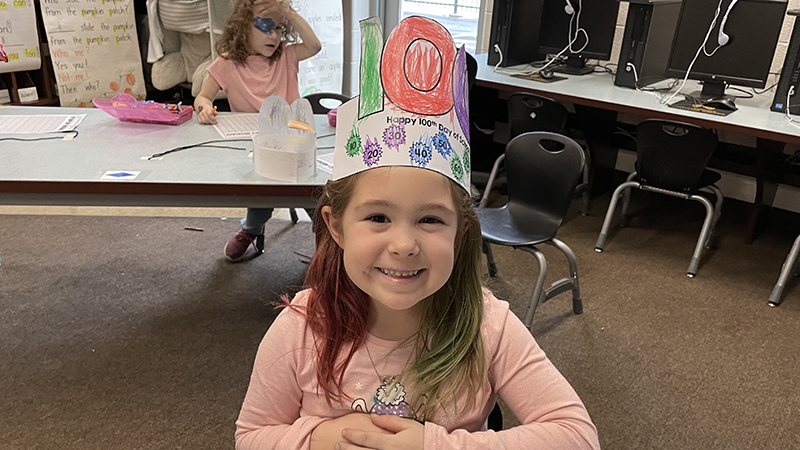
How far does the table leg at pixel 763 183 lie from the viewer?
110 inches

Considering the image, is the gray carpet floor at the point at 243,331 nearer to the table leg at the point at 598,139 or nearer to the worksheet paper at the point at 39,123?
the table leg at the point at 598,139

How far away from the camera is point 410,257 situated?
2.70 ft

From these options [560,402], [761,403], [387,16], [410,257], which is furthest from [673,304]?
[387,16]

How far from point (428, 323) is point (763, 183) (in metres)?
2.56

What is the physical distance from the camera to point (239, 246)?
2.62m

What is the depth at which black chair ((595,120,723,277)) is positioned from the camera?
2.47 m

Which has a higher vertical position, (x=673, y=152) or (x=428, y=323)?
(x=428, y=323)

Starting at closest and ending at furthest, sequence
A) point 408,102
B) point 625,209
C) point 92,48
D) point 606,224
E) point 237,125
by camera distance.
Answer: point 408,102 → point 237,125 → point 606,224 → point 625,209 → point 92,48

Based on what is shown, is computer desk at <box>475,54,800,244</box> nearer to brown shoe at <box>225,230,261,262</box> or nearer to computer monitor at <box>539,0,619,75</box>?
computer monitor at <box>539,0,619,75</box>

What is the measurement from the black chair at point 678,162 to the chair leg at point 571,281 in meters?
0.68

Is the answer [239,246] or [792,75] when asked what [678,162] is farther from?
[239,246]

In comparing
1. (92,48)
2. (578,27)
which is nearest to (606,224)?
(578,27)

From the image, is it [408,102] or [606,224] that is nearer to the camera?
[408,102]

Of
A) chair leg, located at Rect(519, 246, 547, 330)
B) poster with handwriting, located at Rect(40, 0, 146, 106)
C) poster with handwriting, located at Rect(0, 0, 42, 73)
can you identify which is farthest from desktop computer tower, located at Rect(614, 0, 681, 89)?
poster with handwriting, located at Rect(0, 0, 42, 73)
